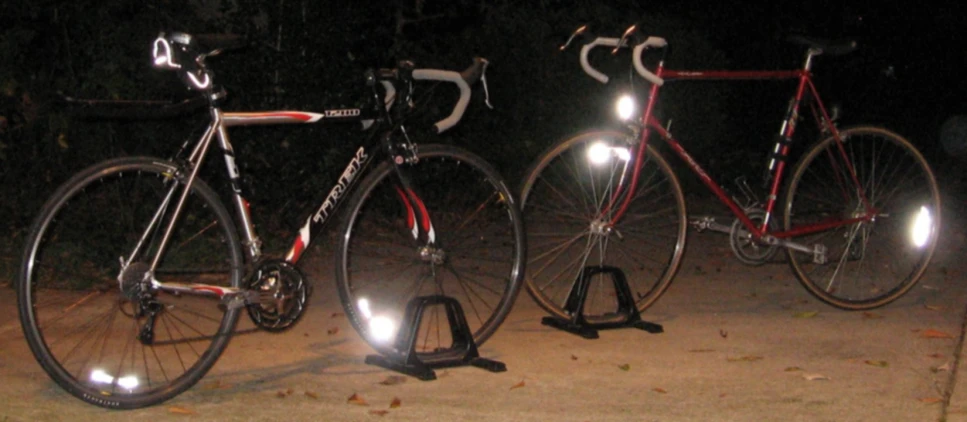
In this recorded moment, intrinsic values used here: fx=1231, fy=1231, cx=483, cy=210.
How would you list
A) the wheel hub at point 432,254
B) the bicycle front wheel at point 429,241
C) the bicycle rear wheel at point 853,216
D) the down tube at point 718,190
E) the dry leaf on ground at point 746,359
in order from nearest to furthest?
1. the bicycle front wheel at point 429,241
2. the wheel hub at point 432,254
3. the dry leaf on ground at point 746,359
4. the down tube at point 718,190
5. the bicycle rear wheel at point 853,216

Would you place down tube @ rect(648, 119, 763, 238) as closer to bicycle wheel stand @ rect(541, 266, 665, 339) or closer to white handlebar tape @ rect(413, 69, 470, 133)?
bicycle wheel stand @ rect(541, 266, 665, 339)

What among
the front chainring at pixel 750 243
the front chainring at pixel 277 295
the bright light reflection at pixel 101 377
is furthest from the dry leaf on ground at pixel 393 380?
the front chainring at pixel 750 243

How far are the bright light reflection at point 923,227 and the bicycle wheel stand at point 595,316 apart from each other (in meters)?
1.70

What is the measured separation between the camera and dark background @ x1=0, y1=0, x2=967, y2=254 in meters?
7.14

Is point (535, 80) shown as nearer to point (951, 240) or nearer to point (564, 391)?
point (951, 240)

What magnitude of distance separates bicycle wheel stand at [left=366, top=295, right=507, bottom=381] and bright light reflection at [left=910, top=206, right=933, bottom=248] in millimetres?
2763

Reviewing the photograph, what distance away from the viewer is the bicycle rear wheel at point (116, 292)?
4402 millimetres

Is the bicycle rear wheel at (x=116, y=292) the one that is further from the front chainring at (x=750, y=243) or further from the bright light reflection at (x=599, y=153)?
the front chainring at (x=750, y=243)

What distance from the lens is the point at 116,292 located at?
4824 millimetres

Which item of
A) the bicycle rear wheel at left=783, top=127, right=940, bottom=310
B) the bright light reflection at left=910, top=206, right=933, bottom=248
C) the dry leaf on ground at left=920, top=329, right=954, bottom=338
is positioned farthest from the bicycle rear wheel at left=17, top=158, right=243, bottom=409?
the bright light reflection at left=910, top=206, right=933, bottom=248

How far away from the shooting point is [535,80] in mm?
9711

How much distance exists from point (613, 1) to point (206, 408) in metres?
7.57

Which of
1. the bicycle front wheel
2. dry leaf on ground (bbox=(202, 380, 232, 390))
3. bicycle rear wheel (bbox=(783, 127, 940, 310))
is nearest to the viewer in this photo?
dry leaf on ground (bbox=(202, 380, 232, 390))

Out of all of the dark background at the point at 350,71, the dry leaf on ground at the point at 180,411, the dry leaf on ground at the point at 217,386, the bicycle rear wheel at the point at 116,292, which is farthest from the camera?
the dark background at the point at 350,71
